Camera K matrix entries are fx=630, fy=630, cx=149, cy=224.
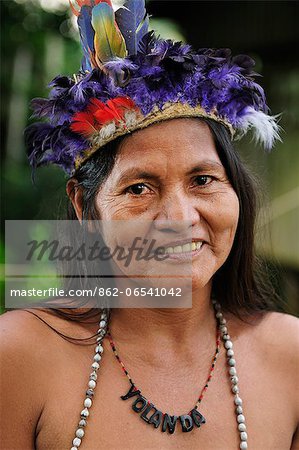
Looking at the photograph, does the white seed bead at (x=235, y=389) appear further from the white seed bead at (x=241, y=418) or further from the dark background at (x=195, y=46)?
the dark background at (x=195, y=46)

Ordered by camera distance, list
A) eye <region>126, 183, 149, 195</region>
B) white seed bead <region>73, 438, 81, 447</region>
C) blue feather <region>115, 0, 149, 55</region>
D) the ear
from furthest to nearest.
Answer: the ear
blue feather <region>115, 0, 149, 55</region>
eye <region>126, 183, 149, 195</region>
white seed bead <region>73, 438, 81, 447</region>

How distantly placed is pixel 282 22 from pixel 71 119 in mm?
4527

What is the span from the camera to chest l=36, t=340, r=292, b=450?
1979 millimetres

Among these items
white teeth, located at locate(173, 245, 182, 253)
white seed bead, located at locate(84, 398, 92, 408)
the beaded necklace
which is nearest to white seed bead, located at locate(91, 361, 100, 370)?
the beaded necklace

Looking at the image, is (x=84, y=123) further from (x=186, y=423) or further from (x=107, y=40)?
(x=186, y=423)

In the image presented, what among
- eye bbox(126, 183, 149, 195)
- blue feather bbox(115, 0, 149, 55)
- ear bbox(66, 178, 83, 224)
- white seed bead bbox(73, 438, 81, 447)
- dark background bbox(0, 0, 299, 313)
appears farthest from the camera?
dark background bbox(0, 0, 299, 313)

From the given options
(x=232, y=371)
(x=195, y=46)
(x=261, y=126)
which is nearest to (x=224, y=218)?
(x=261, y=126)

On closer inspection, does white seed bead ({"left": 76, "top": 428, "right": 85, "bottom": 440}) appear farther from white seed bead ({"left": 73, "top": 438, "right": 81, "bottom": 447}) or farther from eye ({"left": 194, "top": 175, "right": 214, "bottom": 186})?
eye ({"left": 194, "top": 175, "right": 214, "bottom": 186})

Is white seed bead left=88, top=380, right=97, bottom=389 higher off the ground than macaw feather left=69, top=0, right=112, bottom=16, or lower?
lower

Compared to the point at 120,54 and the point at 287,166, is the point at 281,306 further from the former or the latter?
the point at 287,166

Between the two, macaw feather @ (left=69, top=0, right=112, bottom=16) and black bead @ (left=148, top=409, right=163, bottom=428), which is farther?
macaw feather @ (left=69, top=0, right=112, bottom=16)

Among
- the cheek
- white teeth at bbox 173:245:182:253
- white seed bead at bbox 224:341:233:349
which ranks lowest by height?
white seed bead at bbox 224:341:233:349

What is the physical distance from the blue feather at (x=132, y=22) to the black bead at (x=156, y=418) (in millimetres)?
1199

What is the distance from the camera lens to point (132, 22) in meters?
2.17
